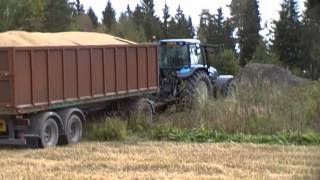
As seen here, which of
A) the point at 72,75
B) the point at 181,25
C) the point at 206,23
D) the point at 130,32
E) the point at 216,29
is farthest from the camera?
the point at 206,23

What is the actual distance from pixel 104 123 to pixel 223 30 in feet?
168

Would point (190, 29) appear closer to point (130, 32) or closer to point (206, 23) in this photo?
point (206, 23)

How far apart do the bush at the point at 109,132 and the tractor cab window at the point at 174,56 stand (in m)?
5.53

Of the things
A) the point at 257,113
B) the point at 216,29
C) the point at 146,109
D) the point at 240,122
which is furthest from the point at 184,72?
the point at 216,29

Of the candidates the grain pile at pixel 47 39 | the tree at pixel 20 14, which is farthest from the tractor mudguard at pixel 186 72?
the tree at pixel 20 14

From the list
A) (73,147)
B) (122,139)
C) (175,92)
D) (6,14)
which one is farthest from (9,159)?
(6,14)

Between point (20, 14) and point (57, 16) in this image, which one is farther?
point (57, 16)

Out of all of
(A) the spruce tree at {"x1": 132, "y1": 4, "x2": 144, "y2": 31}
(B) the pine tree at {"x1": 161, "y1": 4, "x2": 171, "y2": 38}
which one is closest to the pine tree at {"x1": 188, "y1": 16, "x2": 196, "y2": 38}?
(B) the pine tree at {"x1": 161, "y1": 4, "x2": 171, "y2": 38}

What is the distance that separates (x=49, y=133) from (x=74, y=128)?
0.92m

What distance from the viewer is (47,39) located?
13617 millimetres

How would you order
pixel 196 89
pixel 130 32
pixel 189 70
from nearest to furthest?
pixel 196 89 < pixel 189 70 < pixel 130 32

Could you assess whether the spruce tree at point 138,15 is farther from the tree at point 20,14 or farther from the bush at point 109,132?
the bush at point 109,132

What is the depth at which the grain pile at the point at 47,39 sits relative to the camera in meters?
12.7

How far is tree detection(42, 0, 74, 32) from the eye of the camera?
155 ft
